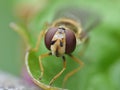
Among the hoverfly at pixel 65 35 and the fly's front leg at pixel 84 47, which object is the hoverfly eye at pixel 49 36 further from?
the fly's front leg at pixel 84 47

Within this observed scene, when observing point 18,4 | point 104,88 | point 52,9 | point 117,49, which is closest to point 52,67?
point 104,88

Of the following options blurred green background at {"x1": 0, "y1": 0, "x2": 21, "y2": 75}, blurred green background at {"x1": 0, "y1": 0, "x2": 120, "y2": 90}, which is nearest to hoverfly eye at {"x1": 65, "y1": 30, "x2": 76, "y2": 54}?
blurred green background at {"x1": 0, "y1": 0, "x2": 120, "y2": 90}

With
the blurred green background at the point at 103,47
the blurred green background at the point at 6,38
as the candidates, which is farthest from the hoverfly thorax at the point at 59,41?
the blurred green background at the point at 6,38

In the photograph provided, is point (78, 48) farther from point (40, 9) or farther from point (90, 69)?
point (40, 9)

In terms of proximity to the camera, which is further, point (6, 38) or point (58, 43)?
point (6, 38)

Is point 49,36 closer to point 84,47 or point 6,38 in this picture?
point 84,47

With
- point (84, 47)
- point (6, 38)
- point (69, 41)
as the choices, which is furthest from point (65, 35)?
point (6, 38)

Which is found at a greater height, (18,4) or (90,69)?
(18,4)

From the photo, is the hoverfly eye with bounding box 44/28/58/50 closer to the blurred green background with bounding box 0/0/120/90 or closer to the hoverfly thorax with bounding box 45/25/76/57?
the hoverfly thorax with bounding box 45/25/76/57

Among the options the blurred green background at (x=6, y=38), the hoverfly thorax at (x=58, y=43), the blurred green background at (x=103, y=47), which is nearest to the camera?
the hoverfly thorax at (x=58, y=43)
